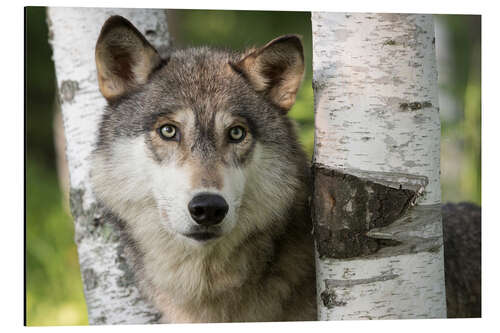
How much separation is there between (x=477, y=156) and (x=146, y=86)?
195 cm

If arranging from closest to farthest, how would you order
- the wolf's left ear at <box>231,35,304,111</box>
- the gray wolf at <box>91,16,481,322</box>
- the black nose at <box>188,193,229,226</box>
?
the black nose at <box>188,193,229,226</box>
the gray wolf at <box>91,16,481,322</box>
the wolf's left ear at <box>231,35,304,111</box>

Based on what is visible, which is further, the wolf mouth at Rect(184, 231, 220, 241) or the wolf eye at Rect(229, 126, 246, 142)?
the wolf eye at Rect(229, 126, 246, 142)

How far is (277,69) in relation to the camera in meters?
2.41

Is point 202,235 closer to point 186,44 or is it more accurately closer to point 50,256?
point 186,44

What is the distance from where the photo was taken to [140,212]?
2375 mm

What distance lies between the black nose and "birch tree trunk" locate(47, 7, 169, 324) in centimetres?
104

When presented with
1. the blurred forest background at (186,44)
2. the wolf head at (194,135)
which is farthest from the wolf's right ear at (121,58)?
the blurred forest background at (186,44)

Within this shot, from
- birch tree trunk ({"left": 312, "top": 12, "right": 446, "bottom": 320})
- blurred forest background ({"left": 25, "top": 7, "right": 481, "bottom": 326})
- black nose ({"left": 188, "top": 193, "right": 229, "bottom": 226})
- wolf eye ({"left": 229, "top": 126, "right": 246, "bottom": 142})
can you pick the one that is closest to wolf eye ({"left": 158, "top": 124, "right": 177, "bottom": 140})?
wolf eye ({"left": 229, "top": 126, "right": 246, "bottom": 142})

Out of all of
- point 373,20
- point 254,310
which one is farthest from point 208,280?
point 373,20

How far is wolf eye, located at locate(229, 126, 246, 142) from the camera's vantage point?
227 centimetres

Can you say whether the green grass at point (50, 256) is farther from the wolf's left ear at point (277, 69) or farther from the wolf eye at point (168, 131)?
the wolf's left ear at point (277, 69)

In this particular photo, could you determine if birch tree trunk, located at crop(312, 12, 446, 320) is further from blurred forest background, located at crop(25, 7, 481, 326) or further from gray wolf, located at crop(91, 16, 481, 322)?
blurred forest background, located at crop(25, 7, 481, 326)

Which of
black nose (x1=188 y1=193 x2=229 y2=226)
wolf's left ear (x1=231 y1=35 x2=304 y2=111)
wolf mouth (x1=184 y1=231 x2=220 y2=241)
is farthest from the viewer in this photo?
wolf's left ear (x1=231 y1=35 x2=304 y2=111)

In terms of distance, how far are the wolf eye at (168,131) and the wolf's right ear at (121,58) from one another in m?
0.32
